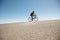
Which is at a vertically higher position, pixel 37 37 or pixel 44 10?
pixel 44 10

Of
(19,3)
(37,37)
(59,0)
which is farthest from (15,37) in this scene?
(59,0)

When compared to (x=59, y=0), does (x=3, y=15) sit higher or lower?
lower

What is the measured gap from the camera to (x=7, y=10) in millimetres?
3090

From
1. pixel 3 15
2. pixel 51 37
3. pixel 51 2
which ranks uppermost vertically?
pixel 51 2

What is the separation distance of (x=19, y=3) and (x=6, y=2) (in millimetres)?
288

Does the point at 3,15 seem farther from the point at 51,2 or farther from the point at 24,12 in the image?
the point at 51,2

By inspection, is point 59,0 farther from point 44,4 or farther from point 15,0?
point 15,0

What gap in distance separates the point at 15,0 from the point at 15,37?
2.70 feet

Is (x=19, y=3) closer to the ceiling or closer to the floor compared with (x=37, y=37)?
closer to the ceiling

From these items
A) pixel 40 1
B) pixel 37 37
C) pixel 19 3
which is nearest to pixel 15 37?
pixel 37 37

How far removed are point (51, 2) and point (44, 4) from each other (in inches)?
6.5

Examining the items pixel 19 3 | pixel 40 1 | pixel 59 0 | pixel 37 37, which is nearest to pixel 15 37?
pixel 37 37

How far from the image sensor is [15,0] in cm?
309

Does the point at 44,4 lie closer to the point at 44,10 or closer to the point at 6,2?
the point at 44,10
